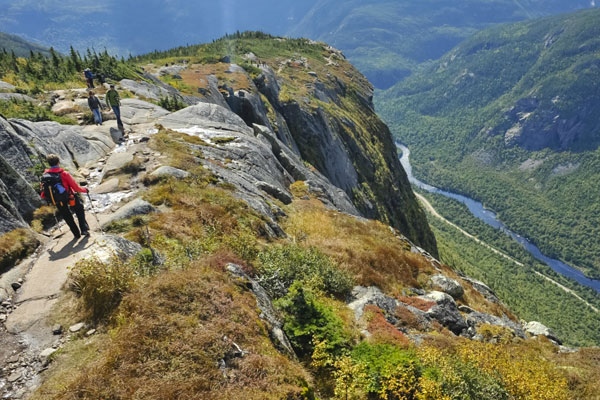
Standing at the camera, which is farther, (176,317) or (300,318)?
(300,318)

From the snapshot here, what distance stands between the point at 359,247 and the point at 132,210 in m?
13.3

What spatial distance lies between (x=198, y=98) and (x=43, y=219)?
32658mm

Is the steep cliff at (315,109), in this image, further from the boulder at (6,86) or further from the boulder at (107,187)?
the boulder at (107,187)

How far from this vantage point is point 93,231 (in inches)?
523

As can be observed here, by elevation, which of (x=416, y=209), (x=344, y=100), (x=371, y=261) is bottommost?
(x=416, y=209)

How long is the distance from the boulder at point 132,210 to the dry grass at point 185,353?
5714 mm

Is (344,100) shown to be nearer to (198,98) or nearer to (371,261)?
(198,98)

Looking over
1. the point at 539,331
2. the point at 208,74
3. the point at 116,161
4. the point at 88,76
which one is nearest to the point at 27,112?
the point at 116,161

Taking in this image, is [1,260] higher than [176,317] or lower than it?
higher

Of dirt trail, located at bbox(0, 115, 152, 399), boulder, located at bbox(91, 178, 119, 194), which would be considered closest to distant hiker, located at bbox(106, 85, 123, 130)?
boulder, located at bbox(91, 178, 119, 194)

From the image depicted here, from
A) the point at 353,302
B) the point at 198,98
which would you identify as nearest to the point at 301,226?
the point at 353,302

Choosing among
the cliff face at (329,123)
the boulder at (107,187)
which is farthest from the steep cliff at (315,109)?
the boulder at (107,187)

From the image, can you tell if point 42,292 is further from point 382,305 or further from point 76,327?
point 382,305

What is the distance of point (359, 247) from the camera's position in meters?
21.6
